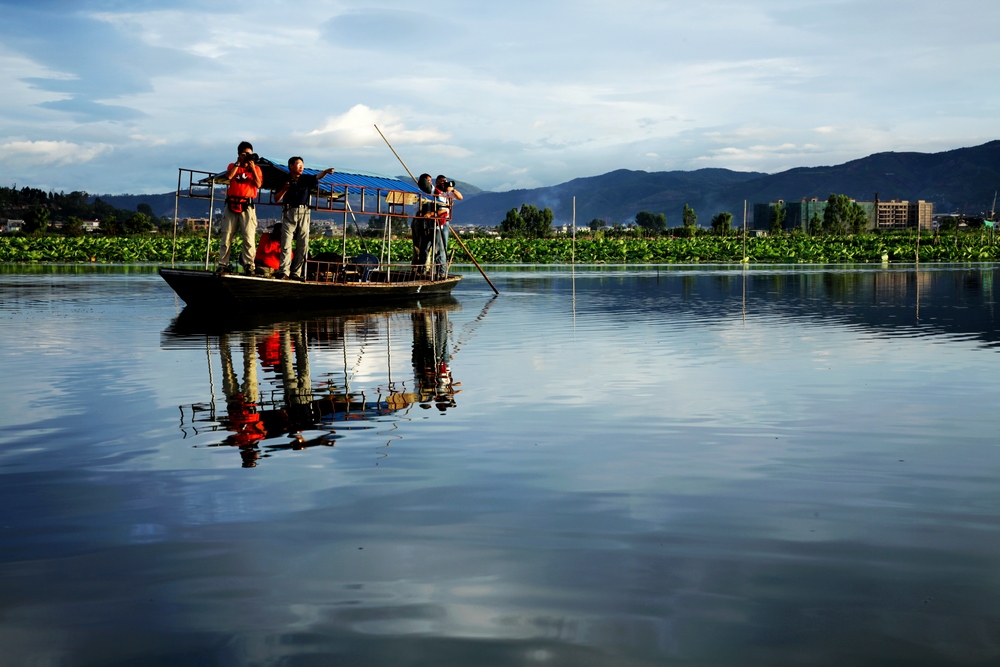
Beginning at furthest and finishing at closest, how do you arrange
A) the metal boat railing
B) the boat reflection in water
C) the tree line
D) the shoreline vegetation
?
the tree line < the shoreline vegetation < the metal boat railing < the boat reflection in water

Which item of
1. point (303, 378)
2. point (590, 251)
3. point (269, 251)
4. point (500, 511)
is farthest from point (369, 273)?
point (590, 251)

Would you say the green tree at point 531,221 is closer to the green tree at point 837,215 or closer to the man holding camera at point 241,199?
the green tree at point 837,215

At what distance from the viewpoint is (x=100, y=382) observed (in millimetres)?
9906

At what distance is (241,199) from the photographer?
1745cm

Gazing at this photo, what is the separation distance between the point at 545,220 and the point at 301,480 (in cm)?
12246

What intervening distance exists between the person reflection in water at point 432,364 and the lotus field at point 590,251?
40628 mm

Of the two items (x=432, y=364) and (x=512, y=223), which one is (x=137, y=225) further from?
(x=432, y=364)

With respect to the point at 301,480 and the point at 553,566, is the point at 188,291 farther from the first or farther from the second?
the point at 553,566

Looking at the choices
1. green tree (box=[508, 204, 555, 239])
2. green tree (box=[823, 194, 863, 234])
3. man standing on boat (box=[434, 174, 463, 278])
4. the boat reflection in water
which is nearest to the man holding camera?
the boat reflection in water

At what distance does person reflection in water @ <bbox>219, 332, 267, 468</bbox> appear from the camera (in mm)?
6789

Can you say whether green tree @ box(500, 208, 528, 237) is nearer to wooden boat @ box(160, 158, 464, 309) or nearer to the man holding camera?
wooden boat @ box(160, 158, 464, 309)

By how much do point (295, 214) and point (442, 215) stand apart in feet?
20.5

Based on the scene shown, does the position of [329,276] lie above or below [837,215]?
below

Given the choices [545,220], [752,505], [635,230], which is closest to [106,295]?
[752,505]
